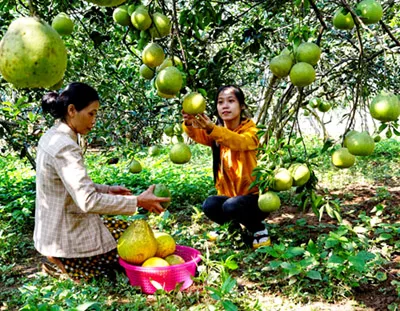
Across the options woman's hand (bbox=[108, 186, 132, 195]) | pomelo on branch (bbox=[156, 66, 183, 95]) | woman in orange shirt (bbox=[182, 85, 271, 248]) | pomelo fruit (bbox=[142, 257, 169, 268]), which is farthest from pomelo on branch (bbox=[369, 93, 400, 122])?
woman's hand (bbox=[108, 186, 132, 195])

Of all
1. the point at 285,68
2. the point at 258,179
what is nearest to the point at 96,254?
the point at 258,179

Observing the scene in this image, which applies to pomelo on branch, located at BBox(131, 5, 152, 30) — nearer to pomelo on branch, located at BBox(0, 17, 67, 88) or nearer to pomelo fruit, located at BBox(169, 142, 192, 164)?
pomelo fruit, located at BBox(169, 142, 192, 164)

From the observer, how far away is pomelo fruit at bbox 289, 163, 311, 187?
247cm

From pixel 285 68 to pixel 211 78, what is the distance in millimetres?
1401

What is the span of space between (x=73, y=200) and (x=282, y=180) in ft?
4.32

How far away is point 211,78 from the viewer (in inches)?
130

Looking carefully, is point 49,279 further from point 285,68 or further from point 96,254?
point 285,68

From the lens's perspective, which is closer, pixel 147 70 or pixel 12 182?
pixel 147 70

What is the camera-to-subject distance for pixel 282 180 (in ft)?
8.11

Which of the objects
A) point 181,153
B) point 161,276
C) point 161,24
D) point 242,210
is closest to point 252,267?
point 242,210

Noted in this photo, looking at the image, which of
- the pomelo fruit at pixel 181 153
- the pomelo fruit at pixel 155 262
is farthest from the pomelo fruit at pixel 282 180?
the pomelo fruit at pixel 155 262

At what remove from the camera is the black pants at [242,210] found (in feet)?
10.9

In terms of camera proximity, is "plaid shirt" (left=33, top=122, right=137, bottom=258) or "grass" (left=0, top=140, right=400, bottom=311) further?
"plaid shirt" (left=33, top=122, right=137, bottom=258)

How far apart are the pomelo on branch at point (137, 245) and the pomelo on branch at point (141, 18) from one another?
139 centimetres
